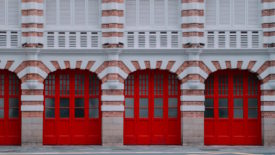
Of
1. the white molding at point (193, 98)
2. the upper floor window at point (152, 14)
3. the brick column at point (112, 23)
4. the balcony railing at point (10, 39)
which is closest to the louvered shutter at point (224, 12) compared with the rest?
the upper floor window at point (152, 14)

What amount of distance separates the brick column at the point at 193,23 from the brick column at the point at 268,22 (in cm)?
266

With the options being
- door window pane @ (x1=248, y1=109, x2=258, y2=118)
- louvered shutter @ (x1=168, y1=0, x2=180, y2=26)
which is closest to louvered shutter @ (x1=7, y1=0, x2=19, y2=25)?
louvered shutter @ (x1=168, y1=0, x2=180, y2=26)

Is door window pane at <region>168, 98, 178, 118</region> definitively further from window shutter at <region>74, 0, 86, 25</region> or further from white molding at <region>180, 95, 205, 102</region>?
window shutter at <region>74, 0, 86, 25</region>

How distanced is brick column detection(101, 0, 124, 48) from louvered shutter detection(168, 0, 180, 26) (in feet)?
6.87

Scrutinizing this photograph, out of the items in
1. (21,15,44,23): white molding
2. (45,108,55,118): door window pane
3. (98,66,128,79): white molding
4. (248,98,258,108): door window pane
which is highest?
(21,15,44,23): white molding

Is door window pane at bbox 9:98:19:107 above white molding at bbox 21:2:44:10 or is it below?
below

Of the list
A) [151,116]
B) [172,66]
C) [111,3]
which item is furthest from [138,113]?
[111,3]

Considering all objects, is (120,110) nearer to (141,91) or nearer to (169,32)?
(141,91)

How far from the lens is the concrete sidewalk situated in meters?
21.7

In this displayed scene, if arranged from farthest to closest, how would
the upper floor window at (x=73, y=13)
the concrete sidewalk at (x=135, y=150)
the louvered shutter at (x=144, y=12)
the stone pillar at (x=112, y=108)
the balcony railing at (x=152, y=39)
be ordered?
the louvered shutter at (x=144, y=12) < the upper floor window at (x=73, y=13) < the balcony railing at (x=152, y=39) < the stone pillar at (x=112, y=108) < the concrete sidewalk at (x=135, y=150)

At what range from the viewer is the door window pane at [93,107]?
80.7ft

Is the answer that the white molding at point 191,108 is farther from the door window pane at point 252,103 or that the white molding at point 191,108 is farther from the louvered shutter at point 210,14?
the louvered shutter at point 210,14

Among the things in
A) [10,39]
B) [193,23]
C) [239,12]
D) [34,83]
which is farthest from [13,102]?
[239,12]

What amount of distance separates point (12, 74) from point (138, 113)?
580cm
